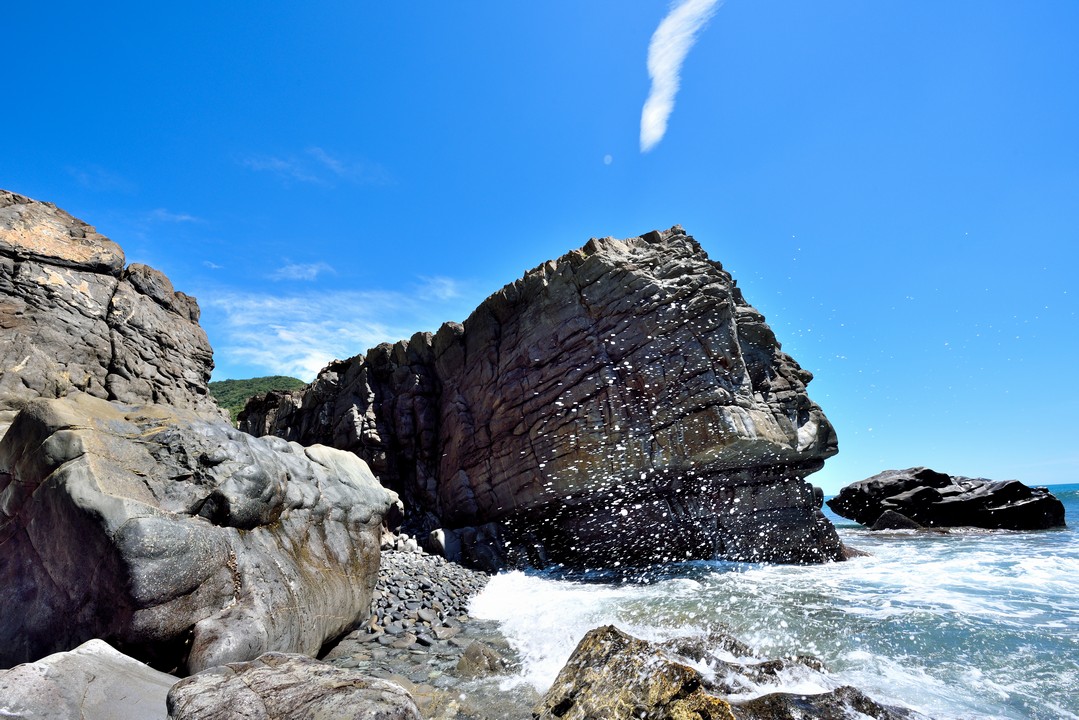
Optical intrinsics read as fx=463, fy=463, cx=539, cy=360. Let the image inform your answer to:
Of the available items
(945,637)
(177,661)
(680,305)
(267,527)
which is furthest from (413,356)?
(945,637)

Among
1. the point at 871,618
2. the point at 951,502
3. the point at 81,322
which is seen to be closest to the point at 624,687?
the point at 871,618

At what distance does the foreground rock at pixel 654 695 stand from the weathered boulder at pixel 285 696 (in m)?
1.48

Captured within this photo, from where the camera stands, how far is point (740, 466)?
604 inches

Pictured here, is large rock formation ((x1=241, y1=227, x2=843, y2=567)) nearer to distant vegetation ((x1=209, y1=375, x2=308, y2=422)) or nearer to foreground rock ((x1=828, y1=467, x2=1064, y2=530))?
foreground rock ((x1=828, y1=467, x2=1064, y2=530))

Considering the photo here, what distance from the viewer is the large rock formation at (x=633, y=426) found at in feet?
49.4

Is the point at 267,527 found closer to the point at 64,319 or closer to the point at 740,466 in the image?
the point at 64,319

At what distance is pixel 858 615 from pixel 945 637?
1367mm

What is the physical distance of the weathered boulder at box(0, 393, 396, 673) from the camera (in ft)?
15.0

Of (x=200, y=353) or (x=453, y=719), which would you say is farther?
(x=200, y=353)

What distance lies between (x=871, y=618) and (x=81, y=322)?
16.2 meters

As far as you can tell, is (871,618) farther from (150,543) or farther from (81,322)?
(81,322)

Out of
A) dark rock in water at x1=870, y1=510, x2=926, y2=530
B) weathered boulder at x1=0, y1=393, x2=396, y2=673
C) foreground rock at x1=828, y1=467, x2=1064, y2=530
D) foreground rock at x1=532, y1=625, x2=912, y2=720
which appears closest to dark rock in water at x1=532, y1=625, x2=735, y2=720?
foreground rock at x1=532, y1=625, x2=912, y2=720

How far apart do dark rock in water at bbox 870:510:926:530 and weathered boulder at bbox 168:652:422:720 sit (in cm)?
3391

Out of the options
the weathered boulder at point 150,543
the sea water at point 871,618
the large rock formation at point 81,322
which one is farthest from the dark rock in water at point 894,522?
the large rock formation at point 81,322
